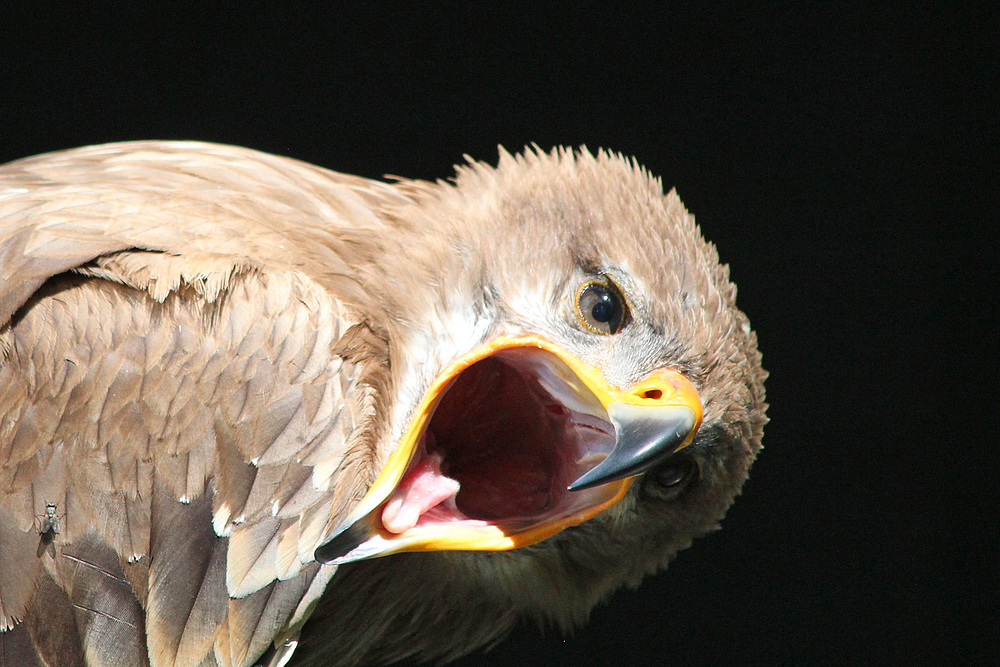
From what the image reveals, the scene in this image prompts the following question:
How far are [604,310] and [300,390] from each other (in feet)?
1.59

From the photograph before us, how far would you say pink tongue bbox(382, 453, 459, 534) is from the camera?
1.52m

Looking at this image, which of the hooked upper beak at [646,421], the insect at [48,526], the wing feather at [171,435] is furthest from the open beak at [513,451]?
the insect at [48,526]

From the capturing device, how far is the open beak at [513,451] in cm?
147

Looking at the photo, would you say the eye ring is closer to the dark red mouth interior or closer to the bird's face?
the bird's face

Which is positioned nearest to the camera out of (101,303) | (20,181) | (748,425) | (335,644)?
(101,303)

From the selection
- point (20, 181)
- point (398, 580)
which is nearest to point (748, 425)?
point (398, 580)

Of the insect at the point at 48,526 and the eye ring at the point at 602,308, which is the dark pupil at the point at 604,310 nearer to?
the eye ring at the point at 602,308

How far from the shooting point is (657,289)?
1.62 meters

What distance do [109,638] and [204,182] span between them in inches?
31.5

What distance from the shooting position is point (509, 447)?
6.19 feet

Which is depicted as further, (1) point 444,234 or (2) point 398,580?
(2) point 398,580

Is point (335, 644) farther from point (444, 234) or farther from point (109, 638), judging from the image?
point (444, 234)

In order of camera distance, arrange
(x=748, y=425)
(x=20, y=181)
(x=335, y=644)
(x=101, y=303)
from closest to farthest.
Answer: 1. (x=101, y=303)
2. (x=748, y=425)
3. (x=20, y=181)
4. (x=335, y=644)

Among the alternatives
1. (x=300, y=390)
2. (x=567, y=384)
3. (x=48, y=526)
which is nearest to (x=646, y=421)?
(x=567, y=384)
